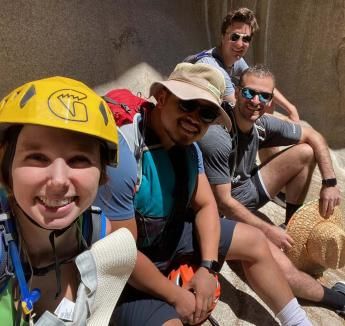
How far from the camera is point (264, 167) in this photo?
10.1 feet

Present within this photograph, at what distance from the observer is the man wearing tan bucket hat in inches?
68.9

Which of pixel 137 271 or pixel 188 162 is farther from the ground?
pixel 188 162

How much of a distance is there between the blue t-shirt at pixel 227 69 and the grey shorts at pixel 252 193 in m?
0.59

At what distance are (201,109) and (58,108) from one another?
81 cm

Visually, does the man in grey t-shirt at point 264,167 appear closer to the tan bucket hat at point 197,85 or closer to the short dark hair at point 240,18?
the tan bucket hat at point 197,85

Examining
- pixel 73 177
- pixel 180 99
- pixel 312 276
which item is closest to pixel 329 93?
pixel 312 276

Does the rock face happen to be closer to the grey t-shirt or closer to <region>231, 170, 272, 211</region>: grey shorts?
<region>231, 170, 272, 211</region>: grey shorts

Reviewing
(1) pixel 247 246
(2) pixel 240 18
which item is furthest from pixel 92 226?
(2) pixel 240 18

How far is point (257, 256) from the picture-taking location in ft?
7.36

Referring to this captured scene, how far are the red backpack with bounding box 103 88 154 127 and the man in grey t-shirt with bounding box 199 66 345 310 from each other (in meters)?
0.67

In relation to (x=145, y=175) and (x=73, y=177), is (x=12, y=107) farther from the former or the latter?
(x=145, y=175)

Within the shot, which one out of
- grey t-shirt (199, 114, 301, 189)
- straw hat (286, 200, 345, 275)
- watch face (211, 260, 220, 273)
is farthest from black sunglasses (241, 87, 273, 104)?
watch face (211, 260, 220, 273)

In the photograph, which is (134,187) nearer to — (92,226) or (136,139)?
(136,139)

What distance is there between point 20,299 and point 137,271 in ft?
2.02
